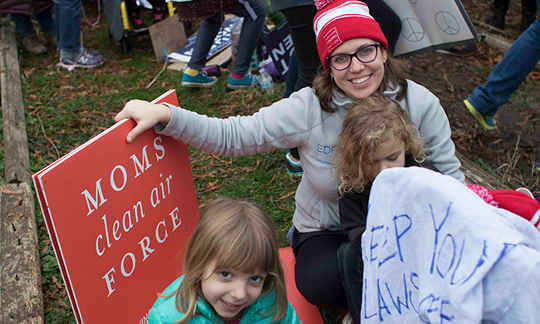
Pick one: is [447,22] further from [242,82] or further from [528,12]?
[528,12]

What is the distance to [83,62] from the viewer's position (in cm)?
503

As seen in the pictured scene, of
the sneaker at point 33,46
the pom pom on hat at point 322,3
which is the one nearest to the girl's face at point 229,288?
the pom pom on hat at point 322,3

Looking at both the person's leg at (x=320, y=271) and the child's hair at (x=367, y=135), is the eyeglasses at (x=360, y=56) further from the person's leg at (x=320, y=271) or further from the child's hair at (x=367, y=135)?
the person's leg at (x=320, y=271)

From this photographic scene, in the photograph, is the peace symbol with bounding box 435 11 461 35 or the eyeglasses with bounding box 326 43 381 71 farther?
the peace symbol with bounding box 435 11 461 35

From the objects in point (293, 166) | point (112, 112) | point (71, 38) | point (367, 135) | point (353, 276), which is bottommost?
point (293, 166)

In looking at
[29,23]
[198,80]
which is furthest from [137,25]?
[198,80]

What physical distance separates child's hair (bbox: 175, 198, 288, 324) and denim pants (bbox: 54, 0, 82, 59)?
3.85m

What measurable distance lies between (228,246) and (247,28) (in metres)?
2.89

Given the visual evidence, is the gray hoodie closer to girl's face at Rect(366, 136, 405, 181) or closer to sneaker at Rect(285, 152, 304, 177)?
girl's face at Rect(366, 136, 405, 181)

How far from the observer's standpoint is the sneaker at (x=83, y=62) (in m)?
5.00

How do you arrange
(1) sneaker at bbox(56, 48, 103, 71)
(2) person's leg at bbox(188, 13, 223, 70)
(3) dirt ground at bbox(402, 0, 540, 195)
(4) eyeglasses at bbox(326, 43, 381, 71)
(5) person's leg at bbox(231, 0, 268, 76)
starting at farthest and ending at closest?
(1) sneaker at bbox(56, 48, 103, 71) → (2) person's leg at bbox(188, 13, 223, 70) → (5) person's leg at bbox(231, 0, 268, 76) → (3) dirt ground at bbox(402, 0, 540, 195) → (4) eyeglasses at bbox(326, 43, 381, 71)

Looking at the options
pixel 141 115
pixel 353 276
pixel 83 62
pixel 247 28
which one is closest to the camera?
pixel 141 115

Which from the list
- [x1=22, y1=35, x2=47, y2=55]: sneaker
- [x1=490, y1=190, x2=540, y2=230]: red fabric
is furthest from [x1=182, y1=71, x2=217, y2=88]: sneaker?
[x1=490, y1=190, x2=540, y2=230]: red fabric

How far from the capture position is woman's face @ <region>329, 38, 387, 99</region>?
6.51ft
